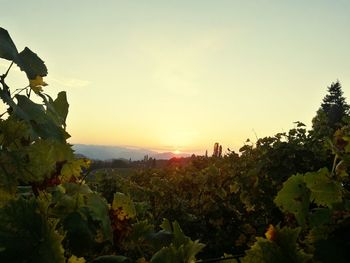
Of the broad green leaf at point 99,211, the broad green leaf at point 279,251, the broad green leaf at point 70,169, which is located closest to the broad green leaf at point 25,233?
the broad green leaf at point 279,251

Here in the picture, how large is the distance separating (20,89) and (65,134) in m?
0.29

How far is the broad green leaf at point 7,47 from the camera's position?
1425mm

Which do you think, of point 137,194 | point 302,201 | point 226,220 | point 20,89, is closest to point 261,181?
point 226,220

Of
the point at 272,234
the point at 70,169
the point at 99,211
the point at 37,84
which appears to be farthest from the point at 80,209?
the point at 272,234

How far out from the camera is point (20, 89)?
5.33 feet

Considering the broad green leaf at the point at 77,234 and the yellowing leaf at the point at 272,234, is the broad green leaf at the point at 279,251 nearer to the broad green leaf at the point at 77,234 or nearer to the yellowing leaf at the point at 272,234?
the yellowing leaf at the point at 272,234

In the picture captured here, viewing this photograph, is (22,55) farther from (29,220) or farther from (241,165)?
(241,165)

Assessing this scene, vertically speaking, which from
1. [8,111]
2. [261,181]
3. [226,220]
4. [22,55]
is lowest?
[226,220]

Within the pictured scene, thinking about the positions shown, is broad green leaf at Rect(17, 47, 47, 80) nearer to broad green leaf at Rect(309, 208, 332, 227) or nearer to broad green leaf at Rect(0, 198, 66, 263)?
broad green leaf at Rect(0, 198, 66, 263)

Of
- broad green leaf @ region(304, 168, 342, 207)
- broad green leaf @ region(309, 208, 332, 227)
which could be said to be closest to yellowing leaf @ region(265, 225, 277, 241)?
broad green leaf @ region(309, 208, 332, 227)

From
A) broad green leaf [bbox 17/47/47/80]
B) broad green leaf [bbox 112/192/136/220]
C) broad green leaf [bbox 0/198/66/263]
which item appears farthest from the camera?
broad green leaf [bbox 112/192/136/220]

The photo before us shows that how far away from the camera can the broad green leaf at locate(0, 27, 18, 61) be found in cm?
143

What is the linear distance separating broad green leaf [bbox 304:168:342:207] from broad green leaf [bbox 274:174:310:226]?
0.37 ft

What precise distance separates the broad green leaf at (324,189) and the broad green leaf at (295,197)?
112 mm
